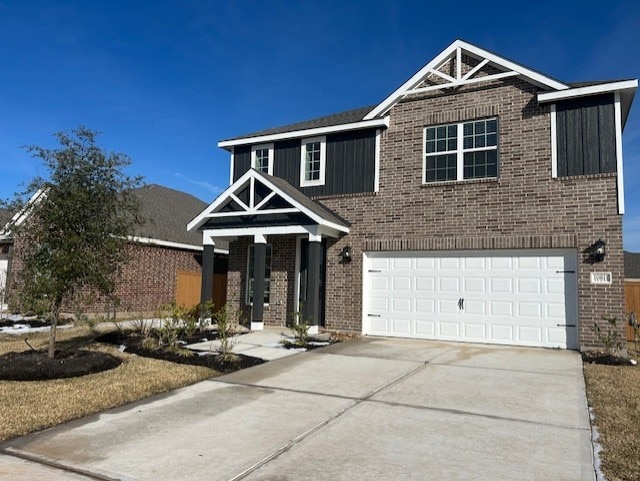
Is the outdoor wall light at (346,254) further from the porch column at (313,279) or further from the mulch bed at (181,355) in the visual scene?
the mulch bed at (181,355)

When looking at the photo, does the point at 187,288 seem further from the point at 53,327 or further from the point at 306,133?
the point at 53,327

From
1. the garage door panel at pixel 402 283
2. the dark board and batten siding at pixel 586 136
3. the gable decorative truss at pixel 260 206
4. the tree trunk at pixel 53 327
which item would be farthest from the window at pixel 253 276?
the dark board and batten siding at pixel 586 136

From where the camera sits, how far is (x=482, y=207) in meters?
12.2

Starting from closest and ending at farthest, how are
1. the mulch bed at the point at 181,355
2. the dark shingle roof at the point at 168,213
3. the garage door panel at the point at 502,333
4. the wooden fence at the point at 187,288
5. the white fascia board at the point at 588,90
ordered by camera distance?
the mulch bed at the point at 181,355, the white fascia board at the point at 588,90, the garage door panel at the point at 502,333, the dark shingle roof at the point at 168,213, the wooden fence at the point at 187,288

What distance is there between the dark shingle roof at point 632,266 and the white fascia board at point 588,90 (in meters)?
23.1

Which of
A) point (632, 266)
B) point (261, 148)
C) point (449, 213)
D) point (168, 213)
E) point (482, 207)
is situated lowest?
point (632, 266)

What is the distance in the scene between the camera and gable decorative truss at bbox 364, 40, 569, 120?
12.0 m

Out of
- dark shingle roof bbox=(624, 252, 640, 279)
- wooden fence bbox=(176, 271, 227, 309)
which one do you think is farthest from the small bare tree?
dark shingle roof bbox=(624, 252, 640, 279)

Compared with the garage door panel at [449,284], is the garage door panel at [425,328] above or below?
below

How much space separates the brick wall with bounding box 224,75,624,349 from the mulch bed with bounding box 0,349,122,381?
656cm

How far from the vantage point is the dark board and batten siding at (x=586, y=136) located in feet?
36.3

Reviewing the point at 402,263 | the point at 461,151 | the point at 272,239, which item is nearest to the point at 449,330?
the point at 402,263

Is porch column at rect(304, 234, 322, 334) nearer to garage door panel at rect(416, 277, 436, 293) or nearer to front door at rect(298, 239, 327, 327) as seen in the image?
front door at rect(298, 239, 327, 327)

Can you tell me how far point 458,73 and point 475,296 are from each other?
587cm
